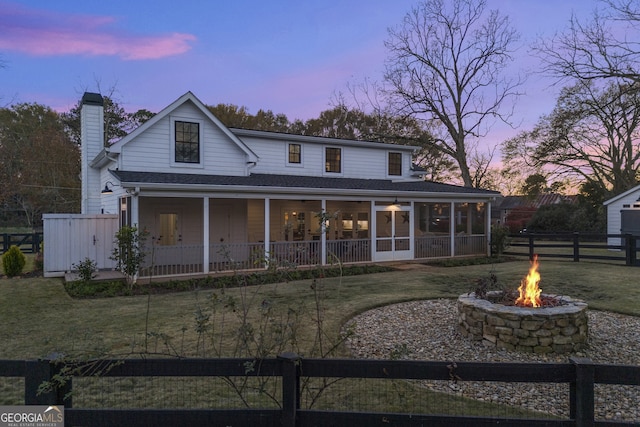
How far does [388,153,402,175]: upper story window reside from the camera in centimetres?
2164

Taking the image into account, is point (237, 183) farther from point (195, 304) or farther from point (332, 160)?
point (332, 160)

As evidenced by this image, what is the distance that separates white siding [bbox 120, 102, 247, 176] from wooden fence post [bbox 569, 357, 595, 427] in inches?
553

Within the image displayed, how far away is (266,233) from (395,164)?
34.3 feet

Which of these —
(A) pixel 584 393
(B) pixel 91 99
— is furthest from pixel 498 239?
(B) pixel 91 99

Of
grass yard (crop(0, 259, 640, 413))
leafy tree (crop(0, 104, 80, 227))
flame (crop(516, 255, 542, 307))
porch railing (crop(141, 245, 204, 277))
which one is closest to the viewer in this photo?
grass yard (crop(0, 259, 640, 413))

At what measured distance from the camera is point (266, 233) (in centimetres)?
1394

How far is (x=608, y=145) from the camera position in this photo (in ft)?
105

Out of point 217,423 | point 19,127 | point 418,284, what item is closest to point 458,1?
point 418,284

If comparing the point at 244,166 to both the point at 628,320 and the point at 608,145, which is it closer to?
the point at 628,320

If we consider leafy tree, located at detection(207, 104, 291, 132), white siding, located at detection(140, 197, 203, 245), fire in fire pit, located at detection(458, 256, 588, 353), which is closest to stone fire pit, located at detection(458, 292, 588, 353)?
fire in fire pit, located at detection(458, 256, 588, 353)

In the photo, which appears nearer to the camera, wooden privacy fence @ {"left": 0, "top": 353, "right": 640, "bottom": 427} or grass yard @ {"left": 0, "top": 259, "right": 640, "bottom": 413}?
wooden privacy fence @ {"left": 0, "top": 353, "right": 640, "bottom": 427}

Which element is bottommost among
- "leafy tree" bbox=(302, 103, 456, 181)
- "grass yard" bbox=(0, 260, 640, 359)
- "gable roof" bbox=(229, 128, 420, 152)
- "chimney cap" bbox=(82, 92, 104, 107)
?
"grass yard" bbox=(0, 260, 640, 359)

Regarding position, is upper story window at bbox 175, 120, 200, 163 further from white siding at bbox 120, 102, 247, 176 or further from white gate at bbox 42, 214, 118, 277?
white gate at bbox 42, 214, 118, 277

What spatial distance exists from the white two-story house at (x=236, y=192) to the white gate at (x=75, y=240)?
635 millimetres
